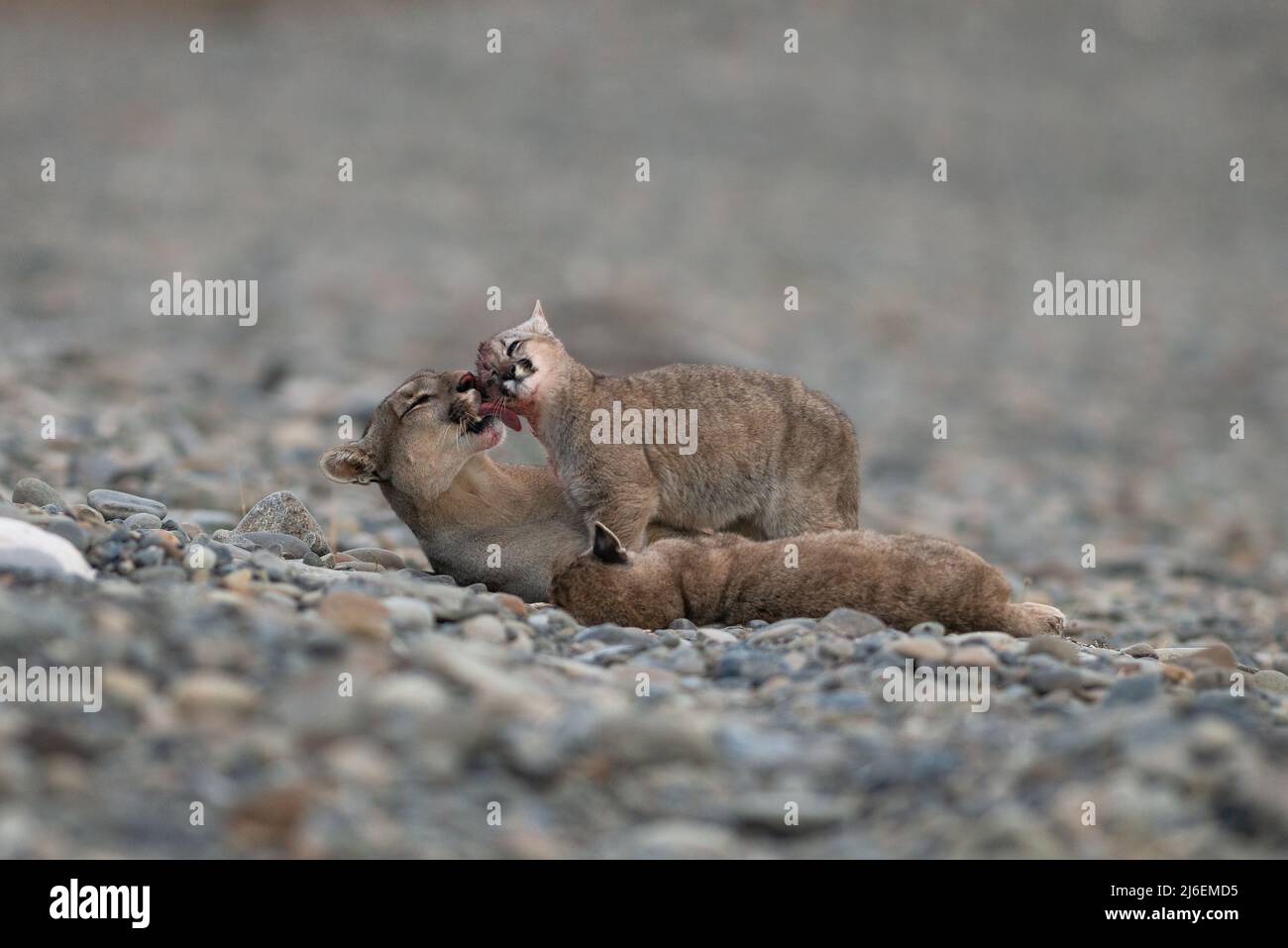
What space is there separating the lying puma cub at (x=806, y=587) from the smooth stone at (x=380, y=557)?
1.70 m

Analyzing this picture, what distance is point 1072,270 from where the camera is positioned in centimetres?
2611

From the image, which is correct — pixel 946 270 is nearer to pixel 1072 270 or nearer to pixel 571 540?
pixel 1072 270

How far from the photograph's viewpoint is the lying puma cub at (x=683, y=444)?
8.67 meters

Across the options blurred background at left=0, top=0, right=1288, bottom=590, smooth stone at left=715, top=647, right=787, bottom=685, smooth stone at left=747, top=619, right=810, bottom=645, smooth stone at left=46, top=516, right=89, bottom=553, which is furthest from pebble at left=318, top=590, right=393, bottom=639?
blurred background at left=0, top=0, right=1288, bottom=590

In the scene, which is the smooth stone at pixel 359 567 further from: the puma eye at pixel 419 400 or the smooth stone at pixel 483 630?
the smooth stone at pixel 483 630

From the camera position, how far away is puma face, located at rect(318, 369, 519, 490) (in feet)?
28.0

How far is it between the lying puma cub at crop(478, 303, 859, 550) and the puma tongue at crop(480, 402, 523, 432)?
5 cm

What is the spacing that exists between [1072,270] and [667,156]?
309 inches

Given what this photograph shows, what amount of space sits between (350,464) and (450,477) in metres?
0.53

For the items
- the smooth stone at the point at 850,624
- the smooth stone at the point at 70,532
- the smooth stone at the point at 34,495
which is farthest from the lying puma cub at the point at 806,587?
the smooth stone at the point at 34,495

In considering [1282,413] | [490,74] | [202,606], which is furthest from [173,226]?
[202,606]

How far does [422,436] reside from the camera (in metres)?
8.54

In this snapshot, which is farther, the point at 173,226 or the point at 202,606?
the point at 173,226

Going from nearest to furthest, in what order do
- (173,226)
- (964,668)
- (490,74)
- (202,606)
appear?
(202,606), (964,668), (173,226), (490,74)
